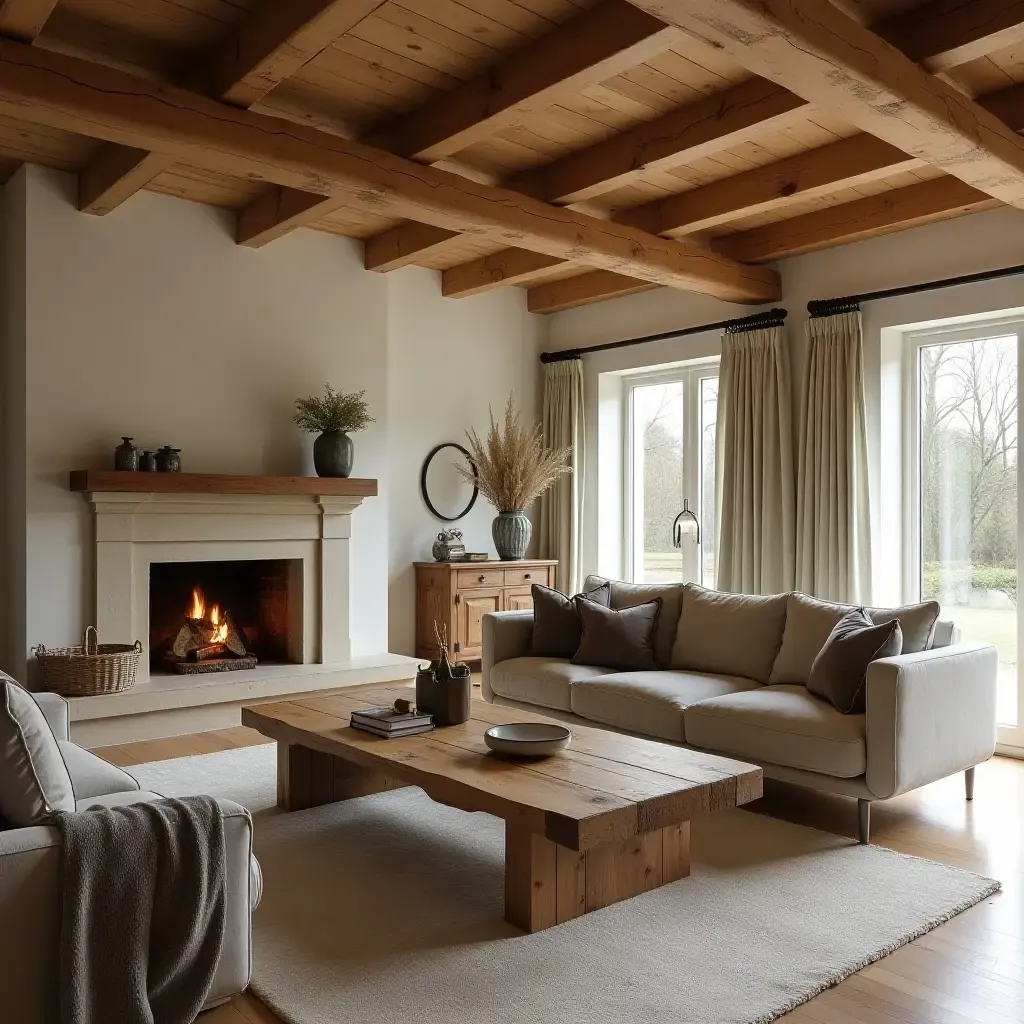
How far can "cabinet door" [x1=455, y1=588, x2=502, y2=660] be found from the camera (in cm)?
620

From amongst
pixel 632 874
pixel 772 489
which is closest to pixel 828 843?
pixel 632 874

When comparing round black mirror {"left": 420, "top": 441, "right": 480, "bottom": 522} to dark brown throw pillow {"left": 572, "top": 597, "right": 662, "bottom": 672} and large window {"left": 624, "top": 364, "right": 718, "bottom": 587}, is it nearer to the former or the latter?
large window {"left": 624, "top": 364, "right": 718, "bottom": 587}

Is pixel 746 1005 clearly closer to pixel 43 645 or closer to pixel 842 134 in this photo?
pixel 842 134

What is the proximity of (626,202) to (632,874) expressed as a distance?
342cm

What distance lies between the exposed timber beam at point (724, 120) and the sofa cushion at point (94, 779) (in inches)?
120

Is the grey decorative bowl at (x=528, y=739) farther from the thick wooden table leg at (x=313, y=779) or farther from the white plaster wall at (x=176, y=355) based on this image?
the white plaster wall at (x=176, y=355)

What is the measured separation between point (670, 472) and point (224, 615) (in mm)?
3021

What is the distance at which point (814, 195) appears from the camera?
447 cm

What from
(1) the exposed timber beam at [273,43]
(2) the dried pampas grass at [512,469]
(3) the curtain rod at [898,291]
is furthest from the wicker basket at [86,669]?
(3) the curtain rod at [898,291]

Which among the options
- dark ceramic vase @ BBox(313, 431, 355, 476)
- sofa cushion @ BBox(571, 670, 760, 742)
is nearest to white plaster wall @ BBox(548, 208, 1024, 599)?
sofa cushion @ BBox(571, 670, 760, 742)

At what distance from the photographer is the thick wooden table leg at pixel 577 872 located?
265 centimetres

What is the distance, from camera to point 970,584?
16.4 ft

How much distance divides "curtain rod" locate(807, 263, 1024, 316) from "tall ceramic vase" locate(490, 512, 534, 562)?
224 cm

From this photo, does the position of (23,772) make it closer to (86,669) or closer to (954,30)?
(86,669)
